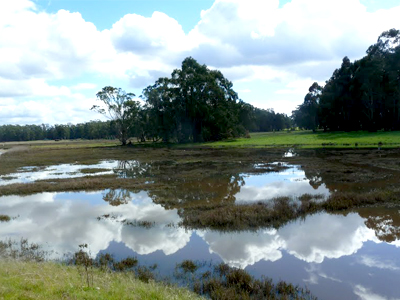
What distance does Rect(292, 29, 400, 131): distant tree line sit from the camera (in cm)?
6109

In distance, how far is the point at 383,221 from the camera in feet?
42.8

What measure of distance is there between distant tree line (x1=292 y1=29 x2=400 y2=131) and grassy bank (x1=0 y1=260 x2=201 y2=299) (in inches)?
2596

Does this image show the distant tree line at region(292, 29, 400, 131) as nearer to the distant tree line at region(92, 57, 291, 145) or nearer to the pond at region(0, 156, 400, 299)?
the distant tree line at region(92, 57, 291, 145)

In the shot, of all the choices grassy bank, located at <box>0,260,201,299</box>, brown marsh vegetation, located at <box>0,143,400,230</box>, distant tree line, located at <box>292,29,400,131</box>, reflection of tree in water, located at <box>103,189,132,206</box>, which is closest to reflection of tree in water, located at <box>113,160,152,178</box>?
brown marsh vegetation, located at <box>0,143,400,230</box>

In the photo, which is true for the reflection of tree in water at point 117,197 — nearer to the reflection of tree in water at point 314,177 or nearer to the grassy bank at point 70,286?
the grassy bank at point 70,286

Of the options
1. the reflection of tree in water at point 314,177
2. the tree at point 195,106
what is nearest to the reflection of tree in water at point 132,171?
the reflection of tree in water at point 314,177

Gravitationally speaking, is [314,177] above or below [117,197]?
above

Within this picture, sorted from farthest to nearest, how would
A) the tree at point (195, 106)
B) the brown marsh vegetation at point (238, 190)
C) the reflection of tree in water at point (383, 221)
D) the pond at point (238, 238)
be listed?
the tree at point (195, 106), the brown marsh vegetation at point (238, 190), the reflection of tree in water at point (383, 221), the pond at point (238, 238)

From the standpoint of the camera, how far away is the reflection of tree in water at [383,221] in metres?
11.5

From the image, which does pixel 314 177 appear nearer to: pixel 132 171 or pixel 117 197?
pixel 117 197

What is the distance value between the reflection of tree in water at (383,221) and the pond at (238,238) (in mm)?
33

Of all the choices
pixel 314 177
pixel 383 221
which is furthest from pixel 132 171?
pixel 383 221

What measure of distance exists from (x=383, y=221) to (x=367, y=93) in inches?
2396

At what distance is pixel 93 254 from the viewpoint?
1060 cm
